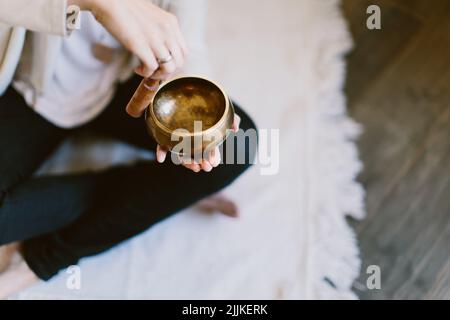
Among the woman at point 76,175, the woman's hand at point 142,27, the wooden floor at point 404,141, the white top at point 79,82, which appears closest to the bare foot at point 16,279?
the woman at point 76,175

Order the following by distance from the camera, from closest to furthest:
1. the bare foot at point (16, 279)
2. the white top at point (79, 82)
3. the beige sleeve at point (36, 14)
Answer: the beige sleeve at point (36, 14), the white top at point (79, 82), the bare foot at point (16, 279)

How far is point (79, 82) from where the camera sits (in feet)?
2.94

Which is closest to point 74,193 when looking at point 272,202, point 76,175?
point 76,175

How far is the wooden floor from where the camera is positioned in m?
1.06

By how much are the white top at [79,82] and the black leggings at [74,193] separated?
0.02 metres

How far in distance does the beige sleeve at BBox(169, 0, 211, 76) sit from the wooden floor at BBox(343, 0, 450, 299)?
0.45 meters

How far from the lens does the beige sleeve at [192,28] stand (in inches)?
33.4

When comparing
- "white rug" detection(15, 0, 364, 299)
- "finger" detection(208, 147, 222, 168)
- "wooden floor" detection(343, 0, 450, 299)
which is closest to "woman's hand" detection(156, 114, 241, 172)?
"finger" detection(208, 147, 222, 168)

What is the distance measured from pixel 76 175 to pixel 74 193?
0.04 metres

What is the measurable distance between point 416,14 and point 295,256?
2.19ft

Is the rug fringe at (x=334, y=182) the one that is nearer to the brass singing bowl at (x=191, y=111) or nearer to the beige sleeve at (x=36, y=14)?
the brass singing bowl at (x=191, y=111)

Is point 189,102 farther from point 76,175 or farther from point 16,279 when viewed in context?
point 16,279
